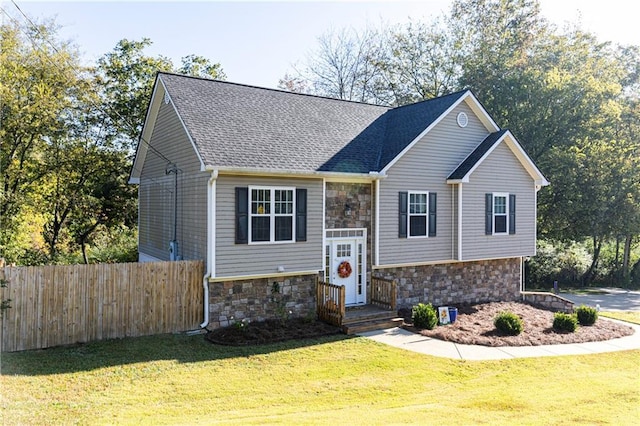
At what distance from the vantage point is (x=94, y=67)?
23.2m

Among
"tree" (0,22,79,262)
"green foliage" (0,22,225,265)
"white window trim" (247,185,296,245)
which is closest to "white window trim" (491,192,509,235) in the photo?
"white window trim" (247,185,296,245)

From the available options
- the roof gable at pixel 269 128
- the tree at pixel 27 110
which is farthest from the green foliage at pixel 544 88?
the tree at pixel 27 110

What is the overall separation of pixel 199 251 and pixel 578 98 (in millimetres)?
22389

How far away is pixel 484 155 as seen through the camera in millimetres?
15547

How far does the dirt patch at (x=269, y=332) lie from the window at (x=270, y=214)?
220cm

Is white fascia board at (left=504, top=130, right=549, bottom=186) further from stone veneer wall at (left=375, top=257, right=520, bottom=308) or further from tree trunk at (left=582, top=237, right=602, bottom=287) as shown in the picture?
tree trunk at (left=582, top=237, right=602, bottom=287)

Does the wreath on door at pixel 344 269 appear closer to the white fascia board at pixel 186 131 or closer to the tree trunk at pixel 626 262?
the white fascia board at pixel 186 131

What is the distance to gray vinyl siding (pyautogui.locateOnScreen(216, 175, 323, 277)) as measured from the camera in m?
11.6

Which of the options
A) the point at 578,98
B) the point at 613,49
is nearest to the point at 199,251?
the point at 578,98

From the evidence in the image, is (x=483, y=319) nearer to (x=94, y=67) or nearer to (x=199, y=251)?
(x=199, y=251)

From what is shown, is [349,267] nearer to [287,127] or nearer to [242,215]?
[242,215]

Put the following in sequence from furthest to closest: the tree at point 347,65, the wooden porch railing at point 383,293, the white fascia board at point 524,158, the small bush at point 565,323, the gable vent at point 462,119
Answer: the tree at point 347,65
the white fascia board at point 524,158
the gable vent at point 462,119
the wooden porch railing at point 383,293
the small bush at point 565,323

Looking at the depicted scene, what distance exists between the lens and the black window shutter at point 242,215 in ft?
38.8

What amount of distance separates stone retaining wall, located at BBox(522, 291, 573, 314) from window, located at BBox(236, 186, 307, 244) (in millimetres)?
10109
